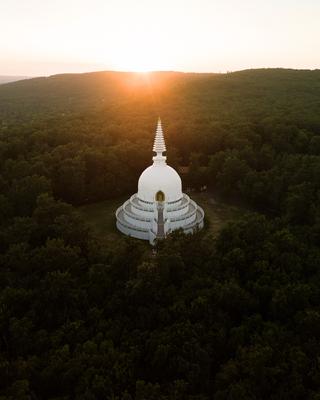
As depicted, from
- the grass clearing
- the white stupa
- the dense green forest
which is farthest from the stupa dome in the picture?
the dense green forest

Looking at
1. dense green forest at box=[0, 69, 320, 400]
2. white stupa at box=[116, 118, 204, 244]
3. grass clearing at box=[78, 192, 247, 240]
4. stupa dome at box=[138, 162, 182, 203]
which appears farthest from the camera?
grass clearing at box=[78, 192, 247, 240]

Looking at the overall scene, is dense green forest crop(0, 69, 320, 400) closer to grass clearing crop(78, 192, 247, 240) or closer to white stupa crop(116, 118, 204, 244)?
grass clearing crop(78, 192, 247, 240)

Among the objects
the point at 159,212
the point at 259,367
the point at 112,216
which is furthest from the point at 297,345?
the point at 112,216

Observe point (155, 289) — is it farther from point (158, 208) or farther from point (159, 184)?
point (159, 184)

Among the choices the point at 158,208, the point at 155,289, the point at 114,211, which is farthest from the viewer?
the point at 114,211

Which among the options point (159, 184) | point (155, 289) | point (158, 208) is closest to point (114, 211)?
point (158, 208)

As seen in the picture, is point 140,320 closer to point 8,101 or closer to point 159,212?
point 159,212

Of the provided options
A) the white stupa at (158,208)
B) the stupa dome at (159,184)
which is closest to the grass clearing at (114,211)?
the white stupa at (158,208)
